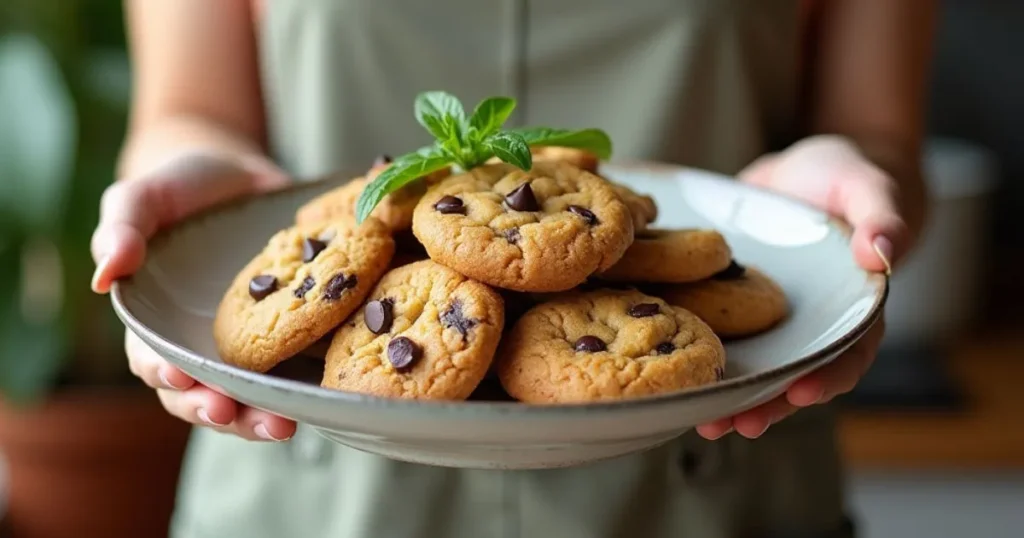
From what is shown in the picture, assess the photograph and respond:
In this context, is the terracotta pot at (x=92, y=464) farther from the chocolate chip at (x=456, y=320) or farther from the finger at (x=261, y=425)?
the chocolate chip at (x=456, y=320)

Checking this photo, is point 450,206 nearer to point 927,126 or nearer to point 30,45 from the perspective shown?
point 30,45

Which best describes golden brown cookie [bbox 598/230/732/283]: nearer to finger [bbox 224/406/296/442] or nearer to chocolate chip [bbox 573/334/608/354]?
Result: chocolate chip [bbox 573/334/608/354]

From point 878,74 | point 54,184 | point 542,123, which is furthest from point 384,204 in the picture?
point 54,184

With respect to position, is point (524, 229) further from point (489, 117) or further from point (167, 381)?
point (167, 381)

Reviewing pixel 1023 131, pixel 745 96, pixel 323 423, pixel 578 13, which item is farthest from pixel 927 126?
pixel 323 423

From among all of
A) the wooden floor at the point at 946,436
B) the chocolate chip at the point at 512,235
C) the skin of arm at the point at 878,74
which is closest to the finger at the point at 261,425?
the chocolate chip at the point at 512,235

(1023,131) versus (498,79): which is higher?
(498,79)

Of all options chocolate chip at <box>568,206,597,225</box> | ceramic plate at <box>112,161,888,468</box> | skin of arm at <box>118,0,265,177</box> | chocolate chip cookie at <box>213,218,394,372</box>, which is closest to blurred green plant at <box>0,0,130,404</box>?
skin of arm at <box>118,0,265,177</box>
